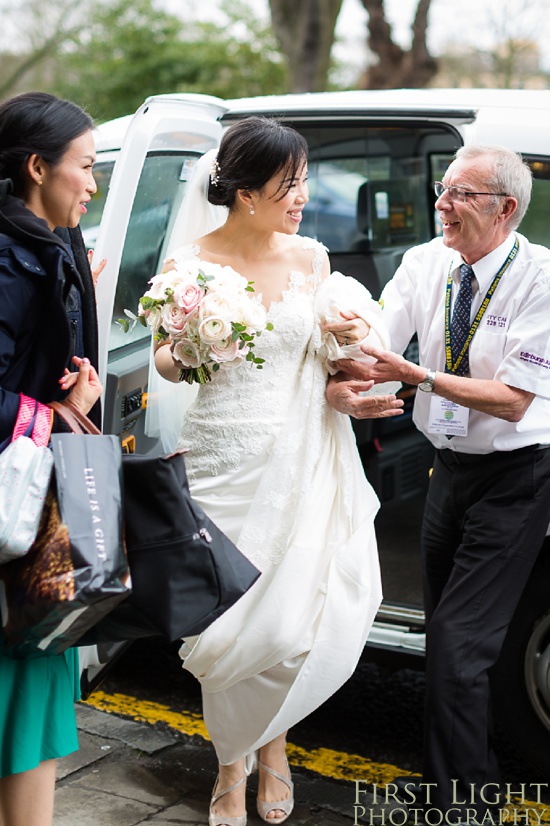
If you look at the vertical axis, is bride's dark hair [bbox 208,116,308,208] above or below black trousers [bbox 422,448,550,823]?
above

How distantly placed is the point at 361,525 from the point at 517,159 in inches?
47.9

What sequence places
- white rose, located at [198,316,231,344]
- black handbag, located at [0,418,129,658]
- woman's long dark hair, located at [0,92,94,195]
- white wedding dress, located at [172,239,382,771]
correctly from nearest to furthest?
black handbag, located at [0,418,129,658]
woman's long dark hair, located at [0,92,94,195]
white rose, located at [198,316,231,344]
white wedding dress, located at [172,239,382,771]

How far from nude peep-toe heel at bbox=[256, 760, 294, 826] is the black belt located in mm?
1148

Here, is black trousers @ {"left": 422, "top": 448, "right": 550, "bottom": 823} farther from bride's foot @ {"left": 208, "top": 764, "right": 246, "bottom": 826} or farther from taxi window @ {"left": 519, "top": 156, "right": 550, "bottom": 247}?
taxi window @ {"left": 519, "top": 156, "right": 550, "bottom": 247}

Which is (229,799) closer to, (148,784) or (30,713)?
(148,784)

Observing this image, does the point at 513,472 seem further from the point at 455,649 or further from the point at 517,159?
the point at 517,159

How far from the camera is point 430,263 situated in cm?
325

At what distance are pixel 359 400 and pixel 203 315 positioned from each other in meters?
0.57

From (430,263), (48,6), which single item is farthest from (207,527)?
(48,6)

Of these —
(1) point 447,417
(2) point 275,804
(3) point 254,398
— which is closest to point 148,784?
(2) point 275,804

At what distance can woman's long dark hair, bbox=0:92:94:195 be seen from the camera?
238 centimetres

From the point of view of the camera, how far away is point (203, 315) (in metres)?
2.84

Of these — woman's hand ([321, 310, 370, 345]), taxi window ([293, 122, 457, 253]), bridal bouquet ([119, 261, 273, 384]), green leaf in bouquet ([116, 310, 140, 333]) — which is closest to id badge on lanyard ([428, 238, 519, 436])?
woman's hand ([321, 310, 370, 345])

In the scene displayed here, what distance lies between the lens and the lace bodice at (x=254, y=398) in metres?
3.11
